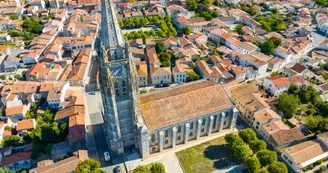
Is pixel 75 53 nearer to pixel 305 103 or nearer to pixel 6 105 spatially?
pixel 6 105

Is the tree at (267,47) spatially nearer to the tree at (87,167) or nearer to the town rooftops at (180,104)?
the town rooftops at (180,104)

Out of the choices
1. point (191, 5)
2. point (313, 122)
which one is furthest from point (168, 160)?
point (191, 5)

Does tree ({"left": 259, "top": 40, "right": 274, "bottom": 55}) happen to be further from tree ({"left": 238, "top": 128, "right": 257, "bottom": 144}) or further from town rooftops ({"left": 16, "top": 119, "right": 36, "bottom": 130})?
town rooftops ({"left": 16, "top": 119, "right": 36, "bottom": 130})

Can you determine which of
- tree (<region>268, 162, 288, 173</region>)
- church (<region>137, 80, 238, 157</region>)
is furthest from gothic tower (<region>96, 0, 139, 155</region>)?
tree (<region>268, 162, 288, 173</region>)

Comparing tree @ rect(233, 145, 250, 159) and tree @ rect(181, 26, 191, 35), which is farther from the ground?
tree @ rect(181, 26, 191, 35)

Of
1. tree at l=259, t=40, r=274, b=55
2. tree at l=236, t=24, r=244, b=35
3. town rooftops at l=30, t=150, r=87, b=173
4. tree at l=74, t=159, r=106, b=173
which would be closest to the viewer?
tree at l=74, t=159, r=106, b=173

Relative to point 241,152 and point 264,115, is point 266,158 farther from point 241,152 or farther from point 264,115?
point 264,115

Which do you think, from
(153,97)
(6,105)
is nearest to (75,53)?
(6,105)
